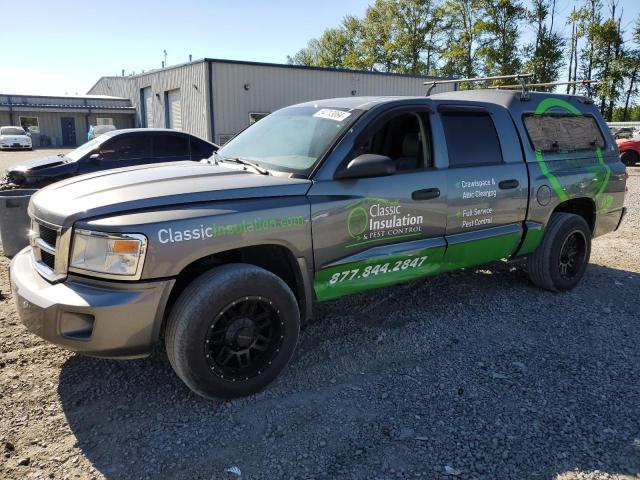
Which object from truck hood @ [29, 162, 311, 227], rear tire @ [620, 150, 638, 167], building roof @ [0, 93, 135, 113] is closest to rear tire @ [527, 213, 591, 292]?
truck hood @ [29, 162, 311, 227]

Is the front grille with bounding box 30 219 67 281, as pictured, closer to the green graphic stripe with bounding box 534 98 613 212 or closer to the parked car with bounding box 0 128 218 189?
the green graphic stripe with bounding box 534 98 613 212

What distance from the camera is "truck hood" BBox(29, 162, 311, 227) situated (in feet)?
9.20

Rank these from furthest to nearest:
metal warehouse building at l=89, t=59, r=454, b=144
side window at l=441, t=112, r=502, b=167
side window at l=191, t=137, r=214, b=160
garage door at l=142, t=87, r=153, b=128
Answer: garage door at l=142, t=87, r=153, b=128
metal warehouse building at l=89, t=59, r=454, b=144
side window at l=191, t=137, r=214, b=160
side window at l=441, t=112, r=502, b=167

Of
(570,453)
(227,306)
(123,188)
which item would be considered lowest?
(570,453)

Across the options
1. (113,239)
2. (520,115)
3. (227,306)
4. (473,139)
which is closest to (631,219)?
(520,115)

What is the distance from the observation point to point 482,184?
4.23 m

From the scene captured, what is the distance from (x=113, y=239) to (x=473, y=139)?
304 cm

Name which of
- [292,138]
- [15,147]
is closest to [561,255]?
[292,138]

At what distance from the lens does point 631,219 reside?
9148mm

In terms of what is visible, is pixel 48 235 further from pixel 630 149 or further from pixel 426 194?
pixel 630 149

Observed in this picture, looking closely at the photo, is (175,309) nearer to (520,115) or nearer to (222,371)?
(222,371)

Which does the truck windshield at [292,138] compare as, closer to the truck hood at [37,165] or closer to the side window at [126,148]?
the side window at [126,148]

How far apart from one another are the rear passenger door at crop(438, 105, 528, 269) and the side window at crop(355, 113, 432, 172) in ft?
0.62

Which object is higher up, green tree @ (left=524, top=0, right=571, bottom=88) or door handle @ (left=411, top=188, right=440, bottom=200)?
green tree @ (left=524, top=0, right=571, bottom=88)
